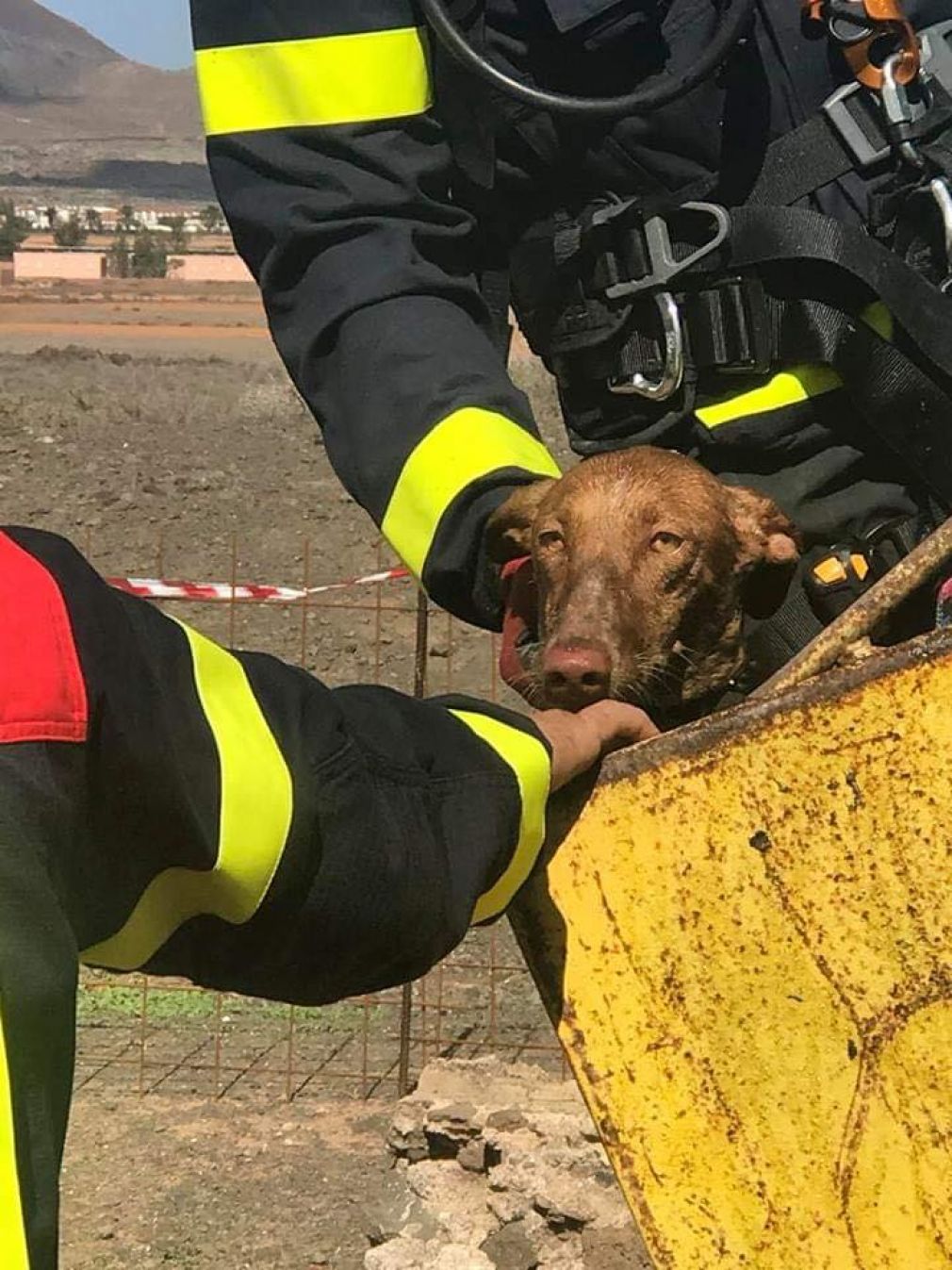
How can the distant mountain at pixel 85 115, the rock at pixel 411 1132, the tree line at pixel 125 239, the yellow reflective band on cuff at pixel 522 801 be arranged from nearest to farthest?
the yellow reflective band on cuff at pixel 522 801 < the rock at pixel 411 1132 < the tree line at pixel 125 239 < the distant mountain at pixel 85 115

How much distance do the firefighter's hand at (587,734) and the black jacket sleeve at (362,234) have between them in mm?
768

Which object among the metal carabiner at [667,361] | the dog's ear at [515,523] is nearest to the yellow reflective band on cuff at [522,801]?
the dog's ear at [515,523]

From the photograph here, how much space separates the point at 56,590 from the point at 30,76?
166m

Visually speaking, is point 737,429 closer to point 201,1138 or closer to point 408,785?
point 408,785

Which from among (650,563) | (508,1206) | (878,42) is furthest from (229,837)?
(508,1206)

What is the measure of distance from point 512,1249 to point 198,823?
129 inches

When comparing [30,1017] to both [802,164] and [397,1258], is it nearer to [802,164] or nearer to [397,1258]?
[802,164]

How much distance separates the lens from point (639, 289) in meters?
2.73

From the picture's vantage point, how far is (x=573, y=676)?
2.31m

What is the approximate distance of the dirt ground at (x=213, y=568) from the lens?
518cm

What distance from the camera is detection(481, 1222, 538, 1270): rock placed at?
4.29 meters

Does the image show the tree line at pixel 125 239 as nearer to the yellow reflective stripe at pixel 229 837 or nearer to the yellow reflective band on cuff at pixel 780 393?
the yellow reflective band on cuff at pixel 780 393

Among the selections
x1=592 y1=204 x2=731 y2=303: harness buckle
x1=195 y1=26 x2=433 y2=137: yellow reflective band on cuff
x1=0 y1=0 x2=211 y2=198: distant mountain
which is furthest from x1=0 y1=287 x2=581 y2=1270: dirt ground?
x1=0 y1=0 x2=211 y2=198: distant mountain

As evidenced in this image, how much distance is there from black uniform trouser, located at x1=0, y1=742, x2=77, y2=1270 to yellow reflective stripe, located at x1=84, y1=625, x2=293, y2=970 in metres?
0.20
